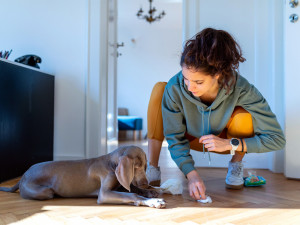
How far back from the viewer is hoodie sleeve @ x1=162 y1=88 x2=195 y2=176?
151cm

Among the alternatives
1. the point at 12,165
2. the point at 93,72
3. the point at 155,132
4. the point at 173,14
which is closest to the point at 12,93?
the point at 12,165

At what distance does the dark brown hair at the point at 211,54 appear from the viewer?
125cm

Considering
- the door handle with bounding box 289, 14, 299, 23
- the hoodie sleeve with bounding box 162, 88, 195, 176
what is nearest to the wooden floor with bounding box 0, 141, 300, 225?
the hoodie sleeve with bounding box 162, 88, 195, 176

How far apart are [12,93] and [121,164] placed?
1.01 metres

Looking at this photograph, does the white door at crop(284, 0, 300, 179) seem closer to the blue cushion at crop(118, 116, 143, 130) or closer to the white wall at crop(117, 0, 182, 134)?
the blue cushion at crop(118, 116, 143, 130)

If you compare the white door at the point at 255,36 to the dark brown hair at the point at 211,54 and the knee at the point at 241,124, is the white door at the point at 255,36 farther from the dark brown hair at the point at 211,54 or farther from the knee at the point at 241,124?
the dark brown hair at the point at 211,54

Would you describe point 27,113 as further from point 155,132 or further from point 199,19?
point 199,19

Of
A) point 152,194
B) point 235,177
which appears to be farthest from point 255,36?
point 152,194

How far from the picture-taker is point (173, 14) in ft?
22.4

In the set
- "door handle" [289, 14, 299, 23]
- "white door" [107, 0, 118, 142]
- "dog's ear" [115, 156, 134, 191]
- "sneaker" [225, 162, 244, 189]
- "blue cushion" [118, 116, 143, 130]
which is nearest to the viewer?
"dog's ear" [115, 156, 134, 191]

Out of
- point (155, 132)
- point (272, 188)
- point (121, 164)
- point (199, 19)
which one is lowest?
point (272, 188)

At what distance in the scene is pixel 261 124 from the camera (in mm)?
1500

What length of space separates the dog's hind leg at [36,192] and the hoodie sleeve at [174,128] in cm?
60

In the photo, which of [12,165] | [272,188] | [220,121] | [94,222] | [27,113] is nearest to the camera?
[94,222]
